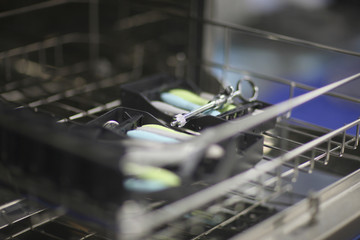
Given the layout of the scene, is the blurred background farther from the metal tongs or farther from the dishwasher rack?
the metal tongs

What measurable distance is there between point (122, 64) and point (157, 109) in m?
0.71

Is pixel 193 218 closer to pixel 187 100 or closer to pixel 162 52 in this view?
pixel 187 100

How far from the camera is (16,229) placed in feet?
2.76

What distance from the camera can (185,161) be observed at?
23.6 inches

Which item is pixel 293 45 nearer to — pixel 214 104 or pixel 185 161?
pixel 214 104

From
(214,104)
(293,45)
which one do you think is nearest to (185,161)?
(214,104)

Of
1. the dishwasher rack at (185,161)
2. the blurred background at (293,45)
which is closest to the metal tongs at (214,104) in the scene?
the dishwasher rack at (185,161)

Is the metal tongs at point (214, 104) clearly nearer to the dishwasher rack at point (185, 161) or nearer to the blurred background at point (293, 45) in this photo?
the dishwasher rack at point (185, 161)

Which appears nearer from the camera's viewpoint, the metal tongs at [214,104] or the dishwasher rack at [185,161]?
the dishwasher rack at [185,161]

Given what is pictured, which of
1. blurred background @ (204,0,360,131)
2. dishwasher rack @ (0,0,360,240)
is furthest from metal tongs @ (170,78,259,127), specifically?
blurred background @ (204,0,360,131)

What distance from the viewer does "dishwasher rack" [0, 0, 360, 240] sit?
0.60m

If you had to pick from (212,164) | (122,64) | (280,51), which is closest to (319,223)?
(212,164)

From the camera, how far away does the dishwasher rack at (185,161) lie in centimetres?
60

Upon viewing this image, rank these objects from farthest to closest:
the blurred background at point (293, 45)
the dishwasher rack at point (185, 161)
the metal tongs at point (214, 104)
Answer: the blurred background at point (293, 45) → the metal tongs at point (214, 104) → the dishwasher rack at point (185, 161)
